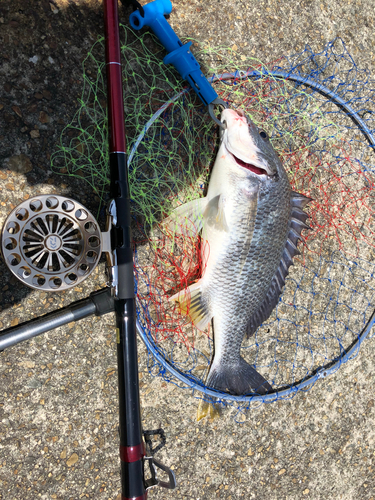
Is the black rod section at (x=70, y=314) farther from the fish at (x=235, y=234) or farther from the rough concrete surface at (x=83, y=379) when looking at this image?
the fish at (x=235, y=234)

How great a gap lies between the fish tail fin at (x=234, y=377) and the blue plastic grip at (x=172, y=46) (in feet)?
4.91

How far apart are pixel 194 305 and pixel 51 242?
82 cm

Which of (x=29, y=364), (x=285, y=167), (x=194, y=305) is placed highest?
(x=29, y=364)

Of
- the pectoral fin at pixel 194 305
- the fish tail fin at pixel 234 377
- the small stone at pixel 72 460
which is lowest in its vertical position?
the fish tail fin at pixel 234 377

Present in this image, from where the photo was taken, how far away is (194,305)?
1979 mm

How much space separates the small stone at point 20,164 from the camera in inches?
70.5

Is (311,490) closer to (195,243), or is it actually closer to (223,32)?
(195,243)

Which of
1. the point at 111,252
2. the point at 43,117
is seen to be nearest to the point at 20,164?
the point at 43,117

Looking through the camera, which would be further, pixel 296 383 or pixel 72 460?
pixel 296 383

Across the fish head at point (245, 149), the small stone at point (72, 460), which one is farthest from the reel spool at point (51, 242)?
the small stone at point (72, 460)

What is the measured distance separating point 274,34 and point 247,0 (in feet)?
0.90

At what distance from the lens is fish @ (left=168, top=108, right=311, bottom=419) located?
190 centimetres

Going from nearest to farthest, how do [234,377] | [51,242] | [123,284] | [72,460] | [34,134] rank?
[123,284], [51,242], [34,134], [72,460], [234,377]

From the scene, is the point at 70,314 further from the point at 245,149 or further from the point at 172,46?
the point at 172,46
